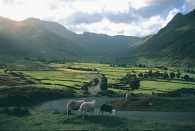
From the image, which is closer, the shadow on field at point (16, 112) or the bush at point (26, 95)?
the shadow on field at point (16, 112)

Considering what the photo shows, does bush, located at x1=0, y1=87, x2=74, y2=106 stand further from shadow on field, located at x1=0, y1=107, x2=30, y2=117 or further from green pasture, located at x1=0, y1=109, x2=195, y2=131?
green pasture, located at x1=0, y1=109, x2=195, y2=131

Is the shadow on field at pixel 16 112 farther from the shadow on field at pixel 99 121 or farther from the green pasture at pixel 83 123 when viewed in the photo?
the shadow on field at pixel 99 121

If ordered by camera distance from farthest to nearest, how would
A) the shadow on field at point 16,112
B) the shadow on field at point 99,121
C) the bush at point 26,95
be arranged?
the bush at point 26,95, the shadow on field at point 16,112, the shadow on field at point 99,121

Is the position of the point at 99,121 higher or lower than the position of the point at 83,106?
lower

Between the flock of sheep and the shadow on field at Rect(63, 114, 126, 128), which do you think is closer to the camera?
the shadow on field at Rect(63, 114, 126, 128)

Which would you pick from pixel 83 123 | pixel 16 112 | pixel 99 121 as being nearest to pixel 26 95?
pixel 16 112

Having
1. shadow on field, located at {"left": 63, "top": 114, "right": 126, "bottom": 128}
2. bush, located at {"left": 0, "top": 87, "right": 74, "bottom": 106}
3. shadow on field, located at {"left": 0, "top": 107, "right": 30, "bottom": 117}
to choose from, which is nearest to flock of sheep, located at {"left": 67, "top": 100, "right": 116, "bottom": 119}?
shadow on field, located at {"left": 63, "top": 114, "right": 126, "bottom": 128}

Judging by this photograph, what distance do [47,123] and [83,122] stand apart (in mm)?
6192

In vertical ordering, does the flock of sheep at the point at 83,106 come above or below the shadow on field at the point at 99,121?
above

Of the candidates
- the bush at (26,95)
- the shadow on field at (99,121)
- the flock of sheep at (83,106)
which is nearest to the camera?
the shadow on field at (99,121)

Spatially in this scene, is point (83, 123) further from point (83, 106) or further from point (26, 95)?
point (26, 95)

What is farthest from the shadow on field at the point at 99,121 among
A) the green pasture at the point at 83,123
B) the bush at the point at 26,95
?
the bush at the point at 26,95

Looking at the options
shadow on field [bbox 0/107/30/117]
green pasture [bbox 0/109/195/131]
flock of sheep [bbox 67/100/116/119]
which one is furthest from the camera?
shadow on field [bbox 0/107/30/117]

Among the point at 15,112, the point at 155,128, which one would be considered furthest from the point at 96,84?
the point at 155,128
